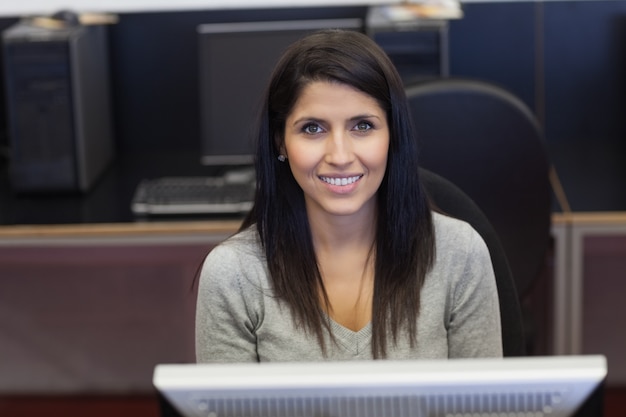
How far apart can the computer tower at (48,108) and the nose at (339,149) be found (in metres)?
1.42

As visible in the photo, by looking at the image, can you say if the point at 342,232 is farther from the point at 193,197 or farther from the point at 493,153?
the point at 193,197

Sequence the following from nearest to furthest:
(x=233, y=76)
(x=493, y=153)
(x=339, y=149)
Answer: (x=339, y=149), (x=493, y=153), (x=233, y=76)

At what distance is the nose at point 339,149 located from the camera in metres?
1.42

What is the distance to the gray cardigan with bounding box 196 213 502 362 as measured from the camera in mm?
1490

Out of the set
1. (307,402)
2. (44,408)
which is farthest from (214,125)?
(307,402)

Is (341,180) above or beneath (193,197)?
above

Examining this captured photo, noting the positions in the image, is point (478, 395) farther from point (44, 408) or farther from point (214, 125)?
point (44, 408)

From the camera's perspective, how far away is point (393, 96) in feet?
4.82

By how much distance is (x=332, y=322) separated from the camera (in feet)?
4.91

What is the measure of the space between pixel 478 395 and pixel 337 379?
0.11 metres

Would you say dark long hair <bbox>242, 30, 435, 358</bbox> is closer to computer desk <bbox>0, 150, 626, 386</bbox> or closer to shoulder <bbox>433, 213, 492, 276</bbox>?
shoulder <bbox>433, 213, 492, 276</bbox>

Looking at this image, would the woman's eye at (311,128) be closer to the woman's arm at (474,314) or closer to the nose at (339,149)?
the nose at (339,149)

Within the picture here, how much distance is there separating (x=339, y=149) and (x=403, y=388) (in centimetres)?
56

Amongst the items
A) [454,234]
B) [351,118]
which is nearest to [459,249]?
[454,234]
